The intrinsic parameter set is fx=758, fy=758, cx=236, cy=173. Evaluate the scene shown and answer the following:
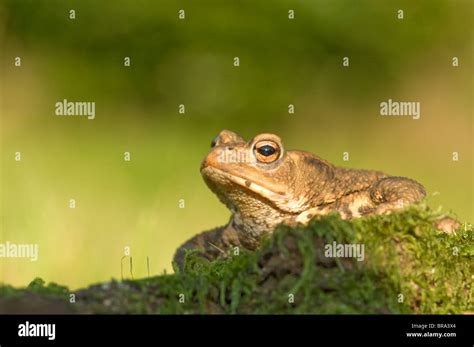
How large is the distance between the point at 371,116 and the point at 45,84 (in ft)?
22.5

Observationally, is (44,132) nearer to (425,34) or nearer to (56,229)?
(56,229)

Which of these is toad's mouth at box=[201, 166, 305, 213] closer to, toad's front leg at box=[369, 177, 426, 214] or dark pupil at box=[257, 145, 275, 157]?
dark pupil at box=[257, 145, 275, 157]

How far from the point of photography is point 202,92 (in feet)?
54.7

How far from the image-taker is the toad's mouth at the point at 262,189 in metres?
6.66

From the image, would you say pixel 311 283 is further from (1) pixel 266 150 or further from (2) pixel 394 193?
(1) pixel 266 150

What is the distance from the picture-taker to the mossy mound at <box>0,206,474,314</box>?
13.7 feet

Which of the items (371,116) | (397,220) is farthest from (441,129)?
(397,220)

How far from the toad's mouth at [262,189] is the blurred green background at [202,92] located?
20.5 ft

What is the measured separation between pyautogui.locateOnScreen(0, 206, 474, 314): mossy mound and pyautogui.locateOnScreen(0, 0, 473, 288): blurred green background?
27.6 feet

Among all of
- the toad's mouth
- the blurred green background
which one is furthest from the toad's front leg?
the blurred green background

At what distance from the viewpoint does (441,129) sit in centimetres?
1505
